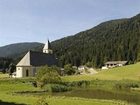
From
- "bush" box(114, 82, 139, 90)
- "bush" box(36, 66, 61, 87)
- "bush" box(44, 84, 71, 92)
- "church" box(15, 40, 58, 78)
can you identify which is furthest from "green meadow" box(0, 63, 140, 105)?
"church" box(15, 40, 58, 78)

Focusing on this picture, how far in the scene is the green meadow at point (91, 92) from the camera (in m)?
42.6

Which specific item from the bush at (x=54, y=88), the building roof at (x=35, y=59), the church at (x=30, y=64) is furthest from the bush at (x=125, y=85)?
the building roof at (x=35, y=59)

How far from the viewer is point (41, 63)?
125m

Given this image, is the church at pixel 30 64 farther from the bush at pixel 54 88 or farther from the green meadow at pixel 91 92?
the bush at pixel 54 88

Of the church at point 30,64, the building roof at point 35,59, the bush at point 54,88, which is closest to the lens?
the bush at point 54,88

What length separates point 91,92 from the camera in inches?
2606

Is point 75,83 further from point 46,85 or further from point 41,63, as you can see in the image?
point 41,63

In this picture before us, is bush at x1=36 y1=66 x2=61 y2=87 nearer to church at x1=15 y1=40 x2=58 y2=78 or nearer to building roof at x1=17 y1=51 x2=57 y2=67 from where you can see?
church at x1=15 y1=40 x2=58 y2=78

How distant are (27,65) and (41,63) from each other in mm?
5889

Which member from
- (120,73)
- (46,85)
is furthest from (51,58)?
(46,85)

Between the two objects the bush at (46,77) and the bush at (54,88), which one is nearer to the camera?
the bush at (54,88)

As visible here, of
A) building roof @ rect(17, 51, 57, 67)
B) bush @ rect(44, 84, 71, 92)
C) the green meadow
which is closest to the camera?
the green meadow

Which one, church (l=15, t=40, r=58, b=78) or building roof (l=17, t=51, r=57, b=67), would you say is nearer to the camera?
church (l=15, t=40, r=58, b=78)

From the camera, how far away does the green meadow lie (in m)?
42.6
